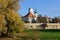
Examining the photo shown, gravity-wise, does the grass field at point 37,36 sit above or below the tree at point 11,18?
below

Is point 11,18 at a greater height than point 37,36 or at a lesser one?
greater

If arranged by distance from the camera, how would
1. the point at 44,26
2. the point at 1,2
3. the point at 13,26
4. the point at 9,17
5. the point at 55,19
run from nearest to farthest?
the point at 1,2 → the point at 9,17 → the point at 13,26 → the point at 44,26 → the point at 55,19

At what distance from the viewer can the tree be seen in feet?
106

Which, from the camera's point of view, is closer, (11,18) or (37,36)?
(37,36)

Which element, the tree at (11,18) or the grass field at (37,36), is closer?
the grass field at (37,36)

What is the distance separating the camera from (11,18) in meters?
33.1

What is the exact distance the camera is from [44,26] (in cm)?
7044

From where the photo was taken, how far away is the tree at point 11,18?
32350 millimetres

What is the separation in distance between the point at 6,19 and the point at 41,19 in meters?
67.8

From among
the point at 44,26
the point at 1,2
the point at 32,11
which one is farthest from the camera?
the point at 32,11

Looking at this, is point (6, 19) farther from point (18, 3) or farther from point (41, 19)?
point (41, 19)

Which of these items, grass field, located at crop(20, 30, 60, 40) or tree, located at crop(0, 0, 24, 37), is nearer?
grass field, located at crop(20, 30, 60, 40)

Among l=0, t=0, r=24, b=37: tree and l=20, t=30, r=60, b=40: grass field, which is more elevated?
l=0, t=0, r=24, b=37: tree

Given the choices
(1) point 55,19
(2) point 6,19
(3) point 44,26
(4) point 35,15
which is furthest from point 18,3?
(4) point 35,15
